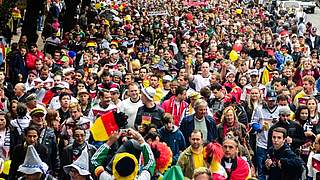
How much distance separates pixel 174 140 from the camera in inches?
429

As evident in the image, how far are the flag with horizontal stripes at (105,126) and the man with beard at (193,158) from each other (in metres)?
0.90

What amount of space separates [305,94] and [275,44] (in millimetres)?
8244

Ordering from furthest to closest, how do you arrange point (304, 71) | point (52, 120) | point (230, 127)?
point (304, 71) < point (230, 127) < point (52, 120)

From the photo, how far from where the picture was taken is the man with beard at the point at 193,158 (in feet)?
32.0

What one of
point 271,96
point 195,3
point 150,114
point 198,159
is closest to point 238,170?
point 198,159

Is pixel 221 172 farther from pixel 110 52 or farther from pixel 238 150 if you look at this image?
pixel 110 52

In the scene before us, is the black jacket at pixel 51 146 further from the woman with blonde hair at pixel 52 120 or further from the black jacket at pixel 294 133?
the black jacket at pixel 294 133

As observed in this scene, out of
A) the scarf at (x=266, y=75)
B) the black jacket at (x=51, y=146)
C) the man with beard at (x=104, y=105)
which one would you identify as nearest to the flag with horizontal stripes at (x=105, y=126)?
the black jacket at (x=51, y=146)

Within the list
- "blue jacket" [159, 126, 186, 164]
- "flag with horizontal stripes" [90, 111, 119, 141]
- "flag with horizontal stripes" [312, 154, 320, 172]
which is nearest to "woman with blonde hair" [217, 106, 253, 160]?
"blue jacket" [159, 126, 186, 164]

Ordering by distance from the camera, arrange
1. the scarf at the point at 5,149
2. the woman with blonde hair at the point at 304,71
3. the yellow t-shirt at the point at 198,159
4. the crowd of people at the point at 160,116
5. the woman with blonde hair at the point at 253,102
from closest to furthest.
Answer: the crowd of people at the point at 160,116, the yellow t-shirt at the point at 198,159, the scarf at the point at 5,149, the woman with blonde hair at the point at 253,102, the woman with blonde hair at the point at 304,71

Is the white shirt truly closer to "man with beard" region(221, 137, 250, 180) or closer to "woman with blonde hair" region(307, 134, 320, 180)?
"man with beard" region(221, 137, 250, 180)

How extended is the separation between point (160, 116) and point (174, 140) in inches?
40.1

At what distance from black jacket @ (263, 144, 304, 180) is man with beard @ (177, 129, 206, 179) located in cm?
→ 109

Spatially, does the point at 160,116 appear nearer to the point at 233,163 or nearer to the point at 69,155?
the point at 69,155
